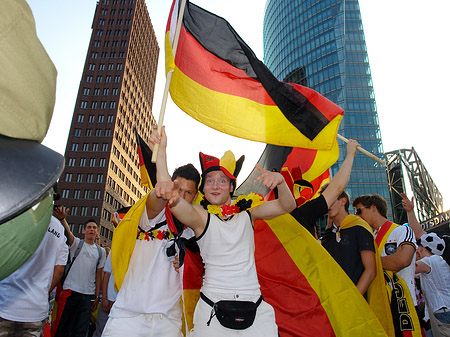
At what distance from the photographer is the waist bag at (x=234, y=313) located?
2.21 m

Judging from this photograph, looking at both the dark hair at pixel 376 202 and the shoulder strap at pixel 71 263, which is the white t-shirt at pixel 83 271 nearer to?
the shoulder strap at pixel 71 263

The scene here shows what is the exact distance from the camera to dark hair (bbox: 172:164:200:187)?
3162 millimetres

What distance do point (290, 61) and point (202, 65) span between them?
70.9 meters

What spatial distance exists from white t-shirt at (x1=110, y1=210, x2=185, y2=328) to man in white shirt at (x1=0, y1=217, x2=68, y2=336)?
3.19 feet

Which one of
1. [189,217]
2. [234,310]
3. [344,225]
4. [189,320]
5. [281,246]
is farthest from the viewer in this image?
[344,225]

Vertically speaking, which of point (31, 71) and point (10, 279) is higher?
point (31, 71)

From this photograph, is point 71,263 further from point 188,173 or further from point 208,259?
point 208,259

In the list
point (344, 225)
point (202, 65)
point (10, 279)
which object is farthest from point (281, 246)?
point (10, 279)

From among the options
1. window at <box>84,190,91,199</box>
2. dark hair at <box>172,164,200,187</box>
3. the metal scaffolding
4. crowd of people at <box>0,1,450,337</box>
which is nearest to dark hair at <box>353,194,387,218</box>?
crowd of people at <box>0,1,450,337</box>

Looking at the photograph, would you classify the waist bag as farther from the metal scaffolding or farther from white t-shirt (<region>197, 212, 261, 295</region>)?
the metal scaffolding

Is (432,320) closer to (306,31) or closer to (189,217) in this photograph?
(189,217)

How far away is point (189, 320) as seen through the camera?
2957 millimetres

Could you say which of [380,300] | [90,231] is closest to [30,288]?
[90,231]

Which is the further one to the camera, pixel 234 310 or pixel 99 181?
pixel 99 181
